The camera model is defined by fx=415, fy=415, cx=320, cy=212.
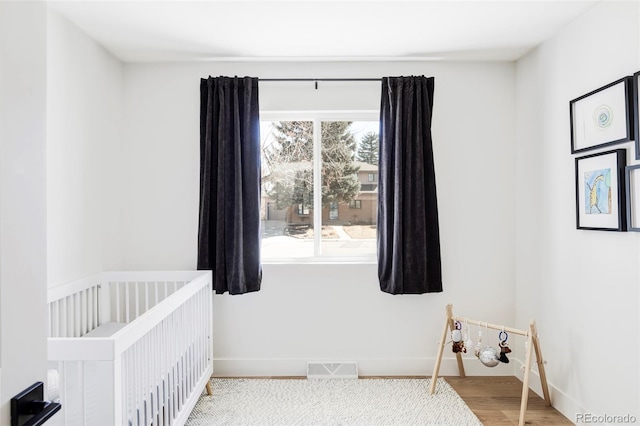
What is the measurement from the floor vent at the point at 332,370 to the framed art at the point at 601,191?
1760 millimetres

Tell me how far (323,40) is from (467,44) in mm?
958

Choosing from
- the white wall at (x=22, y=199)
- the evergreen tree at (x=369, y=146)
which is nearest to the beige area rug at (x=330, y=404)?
the evergreen tree at (x=369, y=146)

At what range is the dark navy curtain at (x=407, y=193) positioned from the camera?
9.47 ft

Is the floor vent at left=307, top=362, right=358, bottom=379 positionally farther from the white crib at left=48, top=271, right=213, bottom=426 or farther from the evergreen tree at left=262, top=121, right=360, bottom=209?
the evergreen tree at left=262, top=121, right=360, bottom=209

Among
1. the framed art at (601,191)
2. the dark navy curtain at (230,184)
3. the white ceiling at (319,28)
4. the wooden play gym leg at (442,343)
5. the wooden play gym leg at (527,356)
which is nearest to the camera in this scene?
the framed art at (601,191)

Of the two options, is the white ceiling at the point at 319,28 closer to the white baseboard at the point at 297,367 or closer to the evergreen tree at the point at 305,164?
the evergreen tree at the point at 305,164

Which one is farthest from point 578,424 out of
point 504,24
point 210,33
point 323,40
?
point 210,33

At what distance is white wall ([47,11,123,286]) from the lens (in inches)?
89.6

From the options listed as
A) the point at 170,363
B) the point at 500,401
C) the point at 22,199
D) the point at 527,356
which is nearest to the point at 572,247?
the point at 527,356

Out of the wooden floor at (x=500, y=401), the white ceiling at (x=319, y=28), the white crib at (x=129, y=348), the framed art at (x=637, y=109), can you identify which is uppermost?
the white ceiling at (x=319, y=28)

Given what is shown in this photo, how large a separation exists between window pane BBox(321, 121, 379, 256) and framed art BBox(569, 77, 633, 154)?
1311 millimetres

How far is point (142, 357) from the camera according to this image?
67.4 inches

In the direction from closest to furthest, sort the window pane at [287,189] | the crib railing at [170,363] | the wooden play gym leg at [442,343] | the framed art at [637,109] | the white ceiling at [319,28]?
the crib railing at [170,363] → the framed art at [637,109] → the white ceiling at [319,28] → the wooden play gym leg at [442,343] → the window pane at [287,189]

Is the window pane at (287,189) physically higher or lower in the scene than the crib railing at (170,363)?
higher
